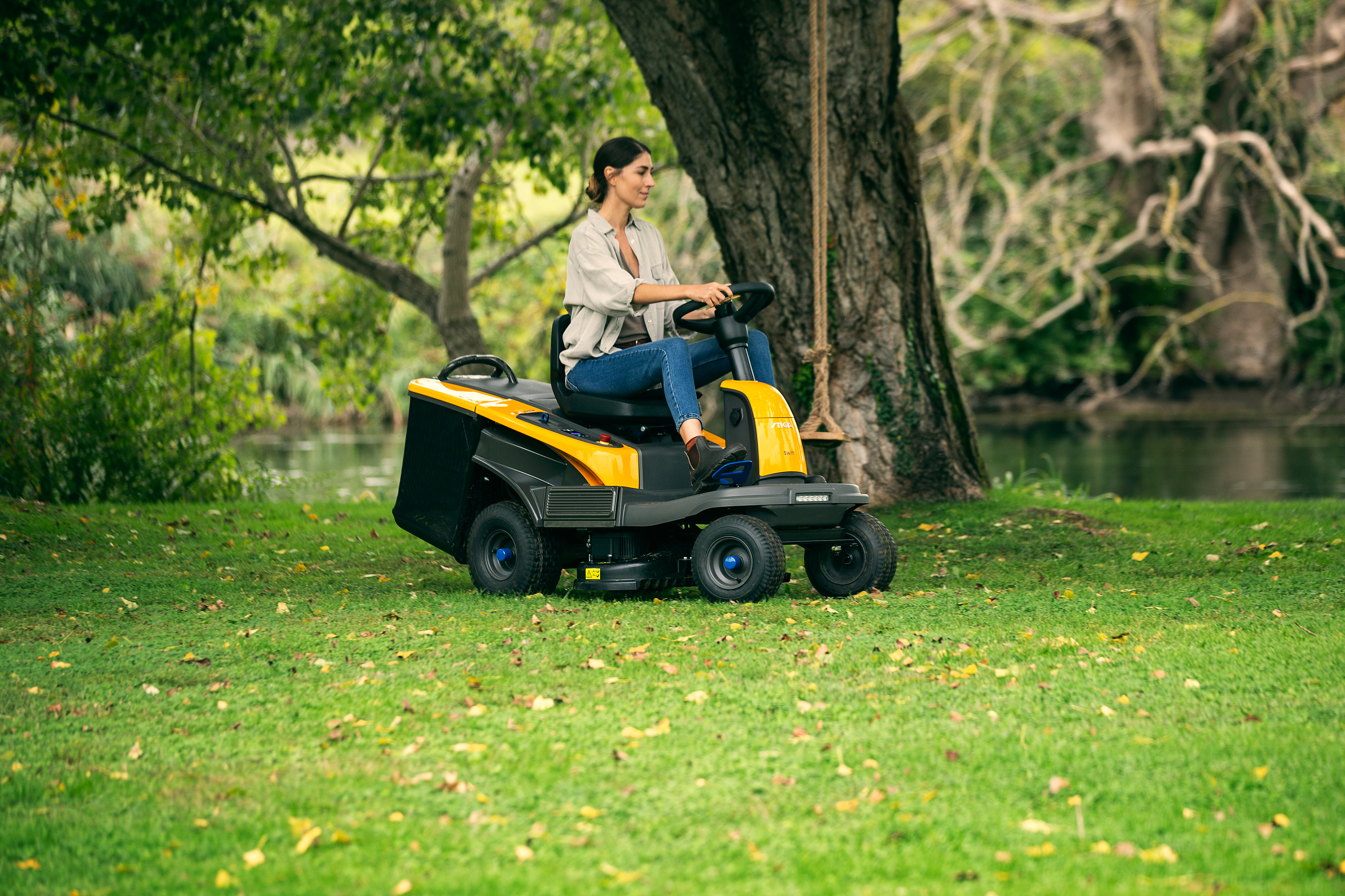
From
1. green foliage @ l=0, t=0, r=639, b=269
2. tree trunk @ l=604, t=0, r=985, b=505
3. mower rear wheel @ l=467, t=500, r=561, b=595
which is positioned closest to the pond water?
green foliage @ l=0, t=0, r=639, b=269

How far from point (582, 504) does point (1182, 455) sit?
40.8 feet

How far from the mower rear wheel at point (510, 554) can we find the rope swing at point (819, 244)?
115cm

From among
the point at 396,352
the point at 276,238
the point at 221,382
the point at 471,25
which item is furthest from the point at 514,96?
the point at 396,352

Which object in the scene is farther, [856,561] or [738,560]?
[856,561]

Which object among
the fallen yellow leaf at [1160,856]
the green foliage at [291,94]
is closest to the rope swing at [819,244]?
the fallen yellow leaf at [1160,856]

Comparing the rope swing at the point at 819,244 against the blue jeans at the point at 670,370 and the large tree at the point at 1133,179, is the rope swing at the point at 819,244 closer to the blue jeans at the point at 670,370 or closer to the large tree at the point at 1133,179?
the blue jeans at the point at 670,370

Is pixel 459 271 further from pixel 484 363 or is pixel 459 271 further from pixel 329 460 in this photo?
pixel 329 460

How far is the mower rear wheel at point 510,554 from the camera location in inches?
213

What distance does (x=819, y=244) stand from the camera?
5.70 m

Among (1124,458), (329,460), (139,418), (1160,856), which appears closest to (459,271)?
(139,418)

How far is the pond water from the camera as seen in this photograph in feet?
42.4

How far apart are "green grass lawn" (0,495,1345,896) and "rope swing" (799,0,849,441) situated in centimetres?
74

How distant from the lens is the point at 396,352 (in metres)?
23.0

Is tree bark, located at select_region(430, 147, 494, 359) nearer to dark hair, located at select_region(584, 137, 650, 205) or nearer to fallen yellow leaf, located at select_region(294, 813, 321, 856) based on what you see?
dark hair, located at select_region(584, 137, 650, 205)
